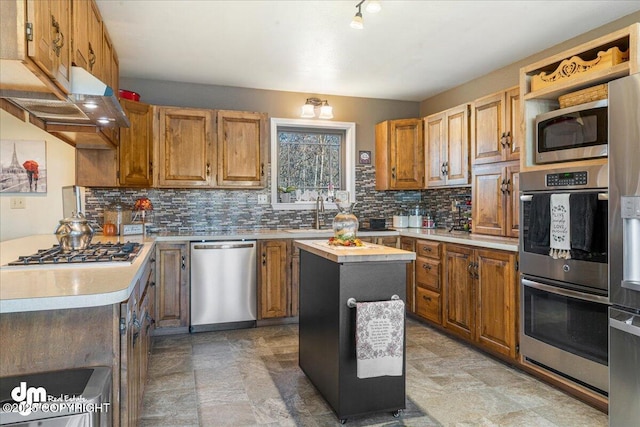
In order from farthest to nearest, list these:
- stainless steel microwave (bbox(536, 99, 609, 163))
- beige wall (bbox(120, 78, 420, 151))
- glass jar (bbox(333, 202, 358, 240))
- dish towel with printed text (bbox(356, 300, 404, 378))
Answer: beige wall (bbox(120, 78, 420, 151)) → glass jar (bbox(333, 202, 358, 240)) → stainless steel microwave (bbox(536, 99, 609, 163)) → dish towel with printed text (bbox(356, 300, 404, 378))

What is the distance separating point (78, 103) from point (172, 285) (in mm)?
2070

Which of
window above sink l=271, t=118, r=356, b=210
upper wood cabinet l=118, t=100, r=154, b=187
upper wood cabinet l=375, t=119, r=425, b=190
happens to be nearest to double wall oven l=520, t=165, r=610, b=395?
upper wood cabinet l=375, t=119, r=425, b=190

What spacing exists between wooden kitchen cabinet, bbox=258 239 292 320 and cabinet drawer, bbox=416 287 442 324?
4.21 feet

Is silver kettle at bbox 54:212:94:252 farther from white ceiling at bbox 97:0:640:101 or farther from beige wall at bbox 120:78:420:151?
beige wall at bbox 120:78:420:151

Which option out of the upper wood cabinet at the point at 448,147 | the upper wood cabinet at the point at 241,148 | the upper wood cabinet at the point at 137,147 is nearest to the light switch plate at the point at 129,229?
the upper wood cabinet at the point at 137,147

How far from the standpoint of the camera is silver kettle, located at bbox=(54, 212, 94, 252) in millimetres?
2398

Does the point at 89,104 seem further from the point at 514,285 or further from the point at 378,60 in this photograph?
the point at 514,285

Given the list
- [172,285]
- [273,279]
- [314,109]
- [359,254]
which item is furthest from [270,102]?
[359,254]

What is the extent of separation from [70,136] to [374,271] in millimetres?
2440

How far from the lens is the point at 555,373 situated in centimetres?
263

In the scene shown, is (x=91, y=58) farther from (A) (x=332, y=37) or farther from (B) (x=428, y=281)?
(B) (x=428, y=281)

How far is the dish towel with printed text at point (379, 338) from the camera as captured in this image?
2158 millimetres

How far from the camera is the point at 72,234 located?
2406 millimetres

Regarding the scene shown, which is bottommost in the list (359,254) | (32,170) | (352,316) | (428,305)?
(428,305)
